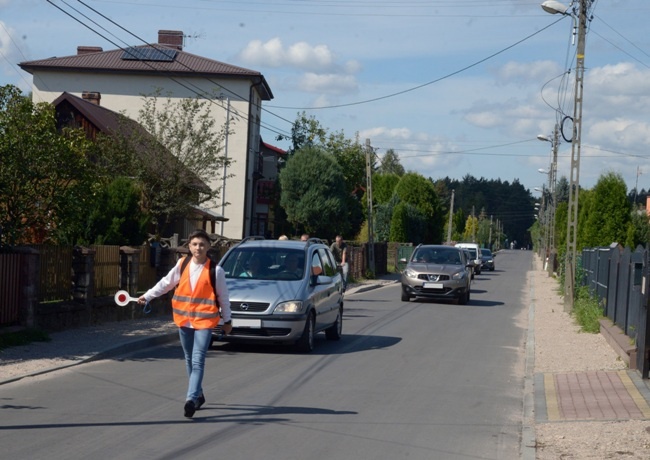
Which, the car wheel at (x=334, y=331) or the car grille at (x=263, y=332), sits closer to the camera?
the car grille at (x=263, y=332)

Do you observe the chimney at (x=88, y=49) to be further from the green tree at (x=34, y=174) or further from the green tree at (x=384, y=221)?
the green tree at (x=34, y=174)

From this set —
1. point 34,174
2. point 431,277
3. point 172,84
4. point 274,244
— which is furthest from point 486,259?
point 34,174

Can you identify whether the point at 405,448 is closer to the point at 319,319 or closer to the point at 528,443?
the point at 528,443

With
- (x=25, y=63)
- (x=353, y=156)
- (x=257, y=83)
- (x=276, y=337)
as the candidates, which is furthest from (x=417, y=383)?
(x=353, y=156)

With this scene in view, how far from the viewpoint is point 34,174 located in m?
15.3

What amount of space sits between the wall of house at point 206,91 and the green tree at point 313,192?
2.41 m

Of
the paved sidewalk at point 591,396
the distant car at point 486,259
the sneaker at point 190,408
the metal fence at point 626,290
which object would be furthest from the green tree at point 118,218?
the distant car at point 486,259

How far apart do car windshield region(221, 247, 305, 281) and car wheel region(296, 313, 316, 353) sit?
759 mm

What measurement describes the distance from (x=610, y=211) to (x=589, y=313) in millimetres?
14009

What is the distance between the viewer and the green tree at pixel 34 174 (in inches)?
592

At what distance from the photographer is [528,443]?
8172mm

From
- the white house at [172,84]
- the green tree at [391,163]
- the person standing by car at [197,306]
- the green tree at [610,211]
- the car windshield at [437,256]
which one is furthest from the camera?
the green tree at [391,163]

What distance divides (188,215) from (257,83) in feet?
75.3

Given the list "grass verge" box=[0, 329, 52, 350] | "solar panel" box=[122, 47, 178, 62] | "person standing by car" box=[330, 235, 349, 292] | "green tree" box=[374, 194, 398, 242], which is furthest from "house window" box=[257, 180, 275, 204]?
"grass verge" box=[0, 329, 52, 350]
